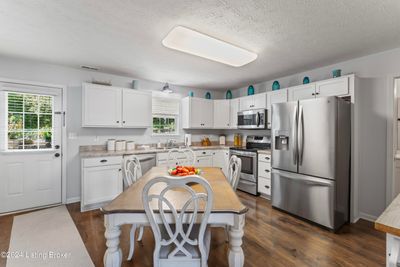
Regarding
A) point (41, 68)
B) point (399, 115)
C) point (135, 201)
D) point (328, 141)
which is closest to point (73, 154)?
point (41, 68)

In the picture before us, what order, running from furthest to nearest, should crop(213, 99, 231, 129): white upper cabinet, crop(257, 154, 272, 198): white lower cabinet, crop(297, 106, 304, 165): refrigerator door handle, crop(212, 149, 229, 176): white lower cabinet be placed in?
crop(213, 99, 231, 129): white upper cabinet → crop(212, 149, 229, 176): white lower cabinet → crop(257, 154, 272, 198): white lower cabinet → crop(297, 106, 304, 165): refrigerator door handle

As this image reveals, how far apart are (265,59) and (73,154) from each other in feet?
11.9

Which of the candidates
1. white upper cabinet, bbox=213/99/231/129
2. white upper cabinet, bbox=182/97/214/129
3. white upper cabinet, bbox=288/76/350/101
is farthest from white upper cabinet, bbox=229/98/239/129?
white upper cabinet, bbox=288/76/350/101

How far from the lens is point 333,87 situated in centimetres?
288

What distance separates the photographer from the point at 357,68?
2.93 m

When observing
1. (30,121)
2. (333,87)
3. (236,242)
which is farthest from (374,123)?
(30,121)

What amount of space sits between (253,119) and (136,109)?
2429 millimetres

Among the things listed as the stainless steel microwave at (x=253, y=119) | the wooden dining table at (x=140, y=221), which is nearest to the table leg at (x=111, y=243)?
the wooden dining table at (x=140, y=221)

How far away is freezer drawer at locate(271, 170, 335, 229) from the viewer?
8.11 ft

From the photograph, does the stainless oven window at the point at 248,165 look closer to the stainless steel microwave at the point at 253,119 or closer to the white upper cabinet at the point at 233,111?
the stainless steel microwave at the point at 253,119

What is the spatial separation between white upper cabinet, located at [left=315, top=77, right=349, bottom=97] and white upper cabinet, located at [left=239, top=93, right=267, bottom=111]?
109cm

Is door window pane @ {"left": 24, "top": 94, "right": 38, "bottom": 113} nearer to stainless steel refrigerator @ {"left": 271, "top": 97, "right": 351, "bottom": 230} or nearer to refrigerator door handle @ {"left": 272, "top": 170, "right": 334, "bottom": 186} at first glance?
stainless steel refrigerator @ {"left": 271, "top": 97, "right": 351, "bottom": 230}

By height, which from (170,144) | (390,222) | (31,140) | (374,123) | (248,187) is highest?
(374,123)

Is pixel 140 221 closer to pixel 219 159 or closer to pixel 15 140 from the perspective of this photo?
pixel 15 140
